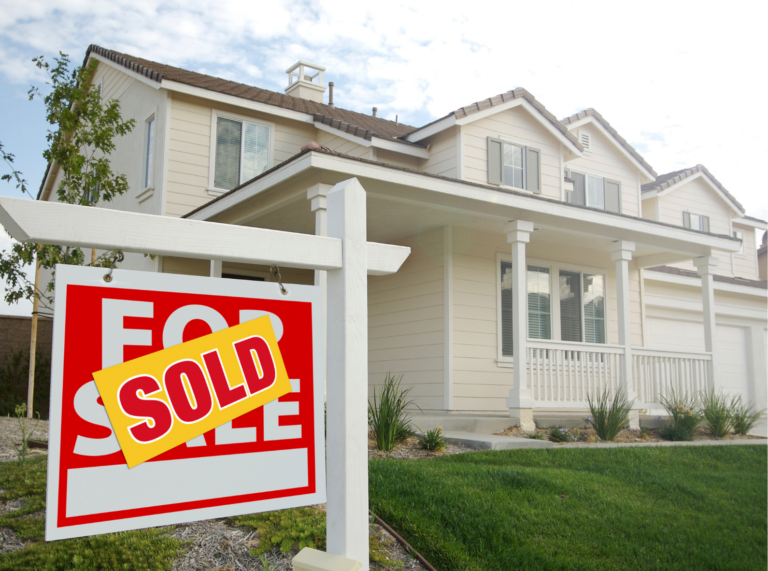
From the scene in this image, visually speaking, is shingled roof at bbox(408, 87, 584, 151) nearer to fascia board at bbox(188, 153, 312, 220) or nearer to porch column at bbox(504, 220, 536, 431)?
porch column at bbox(504, 220, 536, 431)

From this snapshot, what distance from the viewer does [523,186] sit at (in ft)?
35.0

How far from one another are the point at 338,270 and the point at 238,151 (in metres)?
9.21

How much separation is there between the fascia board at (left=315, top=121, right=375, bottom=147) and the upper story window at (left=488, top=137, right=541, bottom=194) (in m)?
2.10

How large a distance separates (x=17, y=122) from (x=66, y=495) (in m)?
8.13

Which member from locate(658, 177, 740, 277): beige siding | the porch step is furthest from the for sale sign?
locate(658, 177, 740, 277): beige siding

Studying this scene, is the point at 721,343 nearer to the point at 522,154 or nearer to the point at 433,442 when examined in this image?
the point at 522,154

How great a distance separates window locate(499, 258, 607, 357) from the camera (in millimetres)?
9792

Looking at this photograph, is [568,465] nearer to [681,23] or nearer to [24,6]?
[681,23]

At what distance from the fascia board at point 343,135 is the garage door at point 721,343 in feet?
23.1

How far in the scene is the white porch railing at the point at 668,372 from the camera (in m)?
9.04

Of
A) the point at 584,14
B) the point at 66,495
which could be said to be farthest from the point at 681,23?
the point at 66,495

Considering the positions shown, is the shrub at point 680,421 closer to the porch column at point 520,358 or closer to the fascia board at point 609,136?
the porch column at point 520,358

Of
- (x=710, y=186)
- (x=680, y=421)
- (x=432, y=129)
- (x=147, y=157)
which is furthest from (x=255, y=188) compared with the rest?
(x=710, y=186)

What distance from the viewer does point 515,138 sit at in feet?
35.1
